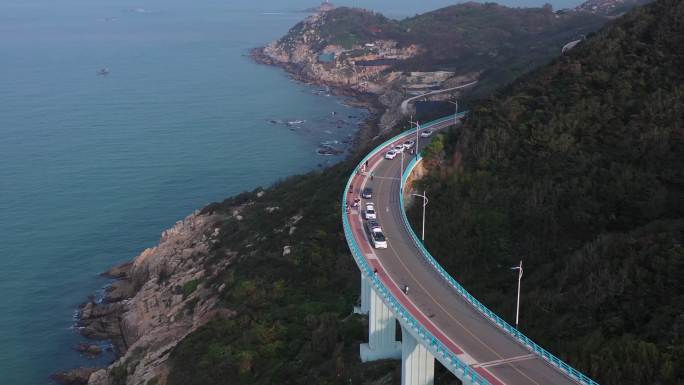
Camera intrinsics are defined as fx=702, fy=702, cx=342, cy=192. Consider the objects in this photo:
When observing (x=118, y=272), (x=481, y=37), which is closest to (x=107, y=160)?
(x=118, y=272)

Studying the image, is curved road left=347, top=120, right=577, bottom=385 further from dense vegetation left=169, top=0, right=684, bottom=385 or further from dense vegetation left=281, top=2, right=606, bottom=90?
dense vegetation left=281, top=2, right=606, bottom=90

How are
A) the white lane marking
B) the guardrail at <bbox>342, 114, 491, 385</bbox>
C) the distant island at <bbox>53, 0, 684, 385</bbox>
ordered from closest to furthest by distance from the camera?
the guardrail at <bbox>342, 114, 491, 385</bbox>
the white lane marking
the distant island at <bbox>53, 0, 684, 385</bbox>

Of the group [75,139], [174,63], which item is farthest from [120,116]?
[174,63]

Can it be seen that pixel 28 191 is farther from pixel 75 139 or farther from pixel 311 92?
pixel 311 92

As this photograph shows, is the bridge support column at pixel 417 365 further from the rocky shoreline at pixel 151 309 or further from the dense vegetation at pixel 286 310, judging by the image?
the rocky shoreline at pixel 151 309

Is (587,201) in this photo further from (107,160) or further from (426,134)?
(107,160)

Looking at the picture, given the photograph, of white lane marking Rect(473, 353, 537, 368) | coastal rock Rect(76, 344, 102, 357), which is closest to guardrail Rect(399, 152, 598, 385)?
white lane marking Rect(473, 353, 537, 368)
